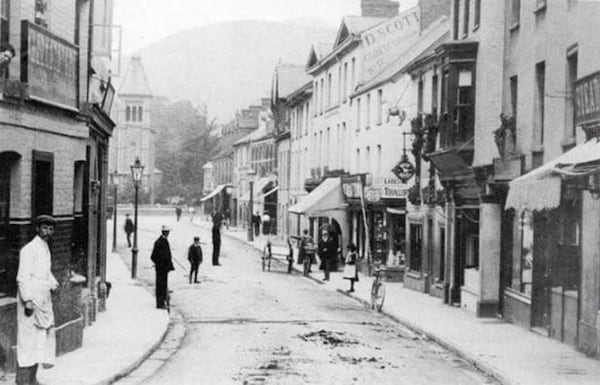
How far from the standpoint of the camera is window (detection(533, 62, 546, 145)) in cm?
1819

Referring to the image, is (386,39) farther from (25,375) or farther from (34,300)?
(25,375)

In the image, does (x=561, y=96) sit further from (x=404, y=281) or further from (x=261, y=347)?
(x=404, y=281)

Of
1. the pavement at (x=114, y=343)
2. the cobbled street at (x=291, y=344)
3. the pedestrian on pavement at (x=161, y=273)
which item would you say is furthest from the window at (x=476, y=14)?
the pavement at (x=114, y=343)

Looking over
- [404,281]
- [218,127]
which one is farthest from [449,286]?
[218,127]

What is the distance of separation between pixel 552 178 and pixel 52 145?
7.31 meters

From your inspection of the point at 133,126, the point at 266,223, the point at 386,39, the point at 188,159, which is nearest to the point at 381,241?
the point at 386,39

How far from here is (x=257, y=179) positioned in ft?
238

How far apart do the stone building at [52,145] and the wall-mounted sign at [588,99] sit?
26.0 feet

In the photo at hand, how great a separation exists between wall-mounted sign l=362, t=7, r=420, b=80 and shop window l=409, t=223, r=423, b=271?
11.4 m

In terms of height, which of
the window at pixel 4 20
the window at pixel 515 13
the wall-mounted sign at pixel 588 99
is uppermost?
the window at pixel 515 13

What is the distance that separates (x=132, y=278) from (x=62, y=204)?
14606mm

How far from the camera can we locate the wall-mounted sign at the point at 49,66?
12938mm

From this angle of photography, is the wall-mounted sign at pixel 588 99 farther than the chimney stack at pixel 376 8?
No

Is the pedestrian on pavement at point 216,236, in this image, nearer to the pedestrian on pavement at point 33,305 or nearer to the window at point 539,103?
the window at point 539,103
